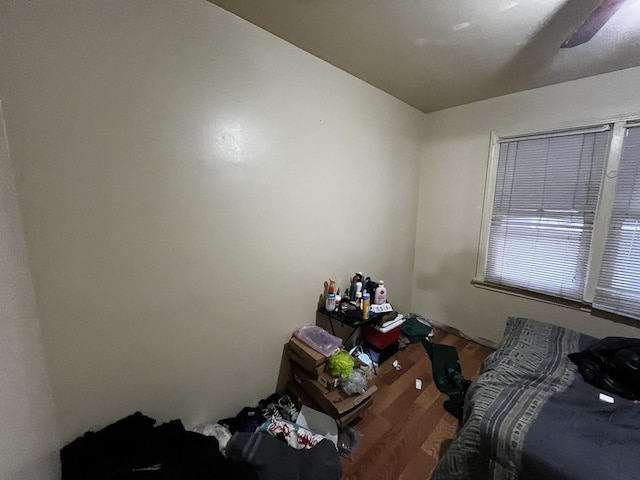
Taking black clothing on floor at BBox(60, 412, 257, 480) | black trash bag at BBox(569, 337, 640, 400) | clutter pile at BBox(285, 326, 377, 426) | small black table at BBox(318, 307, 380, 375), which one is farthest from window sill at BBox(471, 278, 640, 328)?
black clothing on floor at BBox(60, 412, 257, 480)

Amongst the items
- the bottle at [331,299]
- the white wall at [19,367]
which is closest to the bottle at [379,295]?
the bottle at [331,299]

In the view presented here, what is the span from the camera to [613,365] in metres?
1.29

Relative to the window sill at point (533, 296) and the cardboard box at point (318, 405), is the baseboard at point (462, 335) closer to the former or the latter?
the window sill at point (533, 296)

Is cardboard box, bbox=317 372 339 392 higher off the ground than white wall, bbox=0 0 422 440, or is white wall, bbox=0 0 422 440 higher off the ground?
white wall, bbox=0 0 422 440

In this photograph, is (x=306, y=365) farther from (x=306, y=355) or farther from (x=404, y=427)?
(x=404, y=427)

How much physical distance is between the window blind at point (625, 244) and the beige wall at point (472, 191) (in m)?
0.17

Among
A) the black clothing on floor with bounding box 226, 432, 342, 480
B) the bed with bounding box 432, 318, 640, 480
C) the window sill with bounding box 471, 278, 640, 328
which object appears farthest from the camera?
→ the window sill with bounding box 471, 278, 640, 328

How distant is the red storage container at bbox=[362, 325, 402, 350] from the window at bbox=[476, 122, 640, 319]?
1.09 m

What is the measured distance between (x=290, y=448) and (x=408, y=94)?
2.74 m

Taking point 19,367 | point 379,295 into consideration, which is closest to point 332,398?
point 379,295

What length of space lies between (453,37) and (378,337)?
7.15ft

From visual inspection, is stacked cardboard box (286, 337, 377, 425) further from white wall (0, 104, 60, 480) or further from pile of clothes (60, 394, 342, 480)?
white wall (0, 104, 60, 480)

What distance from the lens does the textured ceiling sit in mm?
1219

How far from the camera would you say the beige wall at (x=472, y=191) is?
1865 mm
